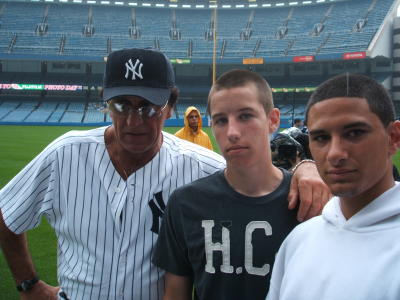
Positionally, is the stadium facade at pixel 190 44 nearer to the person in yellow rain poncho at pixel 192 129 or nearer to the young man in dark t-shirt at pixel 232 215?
the person in yellow rain poncho at pixel 192 129

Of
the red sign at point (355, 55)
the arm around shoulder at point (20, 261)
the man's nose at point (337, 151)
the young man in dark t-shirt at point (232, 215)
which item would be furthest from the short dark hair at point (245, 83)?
the red sign at point (355, 55)

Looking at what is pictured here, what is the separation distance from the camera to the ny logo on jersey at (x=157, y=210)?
2357 millimetres

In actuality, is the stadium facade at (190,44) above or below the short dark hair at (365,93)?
above

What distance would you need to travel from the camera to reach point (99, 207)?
2395 mm

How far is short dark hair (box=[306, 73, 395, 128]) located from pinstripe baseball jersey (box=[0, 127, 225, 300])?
108 centimetres

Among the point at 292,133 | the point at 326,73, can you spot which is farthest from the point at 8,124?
the point at 292,133

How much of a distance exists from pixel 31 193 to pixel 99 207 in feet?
1.50

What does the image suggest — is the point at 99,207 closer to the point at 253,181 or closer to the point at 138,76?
the point at 138,76

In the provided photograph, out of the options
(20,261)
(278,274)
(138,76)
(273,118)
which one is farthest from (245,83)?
(20,261)

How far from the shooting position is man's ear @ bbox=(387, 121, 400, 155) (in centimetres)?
155

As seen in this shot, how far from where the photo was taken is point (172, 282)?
2.20 m

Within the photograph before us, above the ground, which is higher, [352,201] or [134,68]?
[134,68]

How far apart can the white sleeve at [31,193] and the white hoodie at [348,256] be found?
4.92ft

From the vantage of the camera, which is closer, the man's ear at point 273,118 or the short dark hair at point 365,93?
the short dark hair at point 365,93
